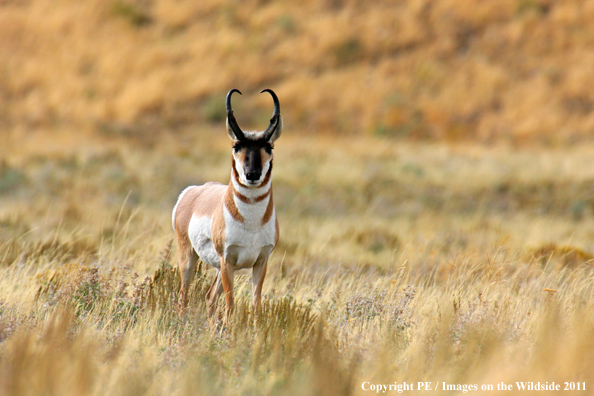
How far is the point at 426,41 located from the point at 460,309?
25.2 metres

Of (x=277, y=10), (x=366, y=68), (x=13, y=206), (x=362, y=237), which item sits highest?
(x=277, y=10)

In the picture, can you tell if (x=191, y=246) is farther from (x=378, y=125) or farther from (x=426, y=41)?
(x=426, y=41)

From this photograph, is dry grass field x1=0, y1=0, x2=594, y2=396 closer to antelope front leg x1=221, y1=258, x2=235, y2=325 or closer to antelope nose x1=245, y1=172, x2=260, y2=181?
antelope front leg x1=221, y1=258, x2=235, y2=325

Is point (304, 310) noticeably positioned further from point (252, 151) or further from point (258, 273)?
point (252, 151)

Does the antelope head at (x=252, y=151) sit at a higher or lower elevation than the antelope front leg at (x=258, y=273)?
higher

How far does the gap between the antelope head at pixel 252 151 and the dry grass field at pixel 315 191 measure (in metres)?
1.07

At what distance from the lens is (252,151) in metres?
4.95

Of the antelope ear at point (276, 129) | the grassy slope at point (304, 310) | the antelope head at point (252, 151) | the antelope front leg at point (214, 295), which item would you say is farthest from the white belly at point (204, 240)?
the antelope ear at point (276, 129)

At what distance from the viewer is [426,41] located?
1158 inches

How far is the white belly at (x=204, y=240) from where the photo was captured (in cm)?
550

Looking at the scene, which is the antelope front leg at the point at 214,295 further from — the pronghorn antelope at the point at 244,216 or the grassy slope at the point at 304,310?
the pronghorn antelope at the point at 244,216

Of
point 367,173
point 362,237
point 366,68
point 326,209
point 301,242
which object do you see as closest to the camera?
point 301,242

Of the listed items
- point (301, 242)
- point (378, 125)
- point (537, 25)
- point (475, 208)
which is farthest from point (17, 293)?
point (537, 25)

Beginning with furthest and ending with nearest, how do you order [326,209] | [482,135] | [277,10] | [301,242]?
[277,10] < [482,135] < [326,209] < [301,242]
